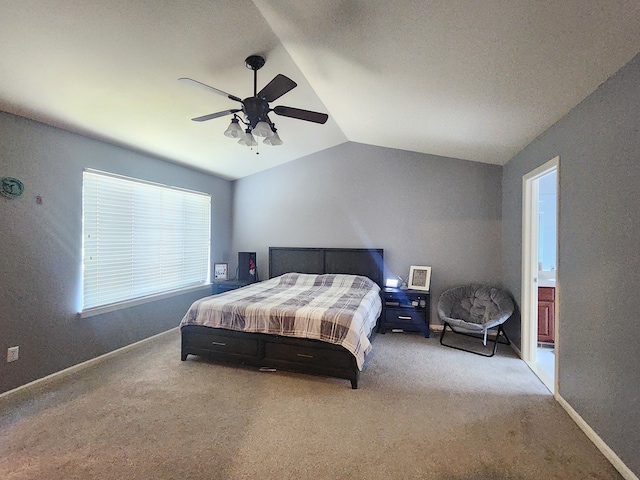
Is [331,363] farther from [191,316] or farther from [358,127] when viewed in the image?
[358,127]

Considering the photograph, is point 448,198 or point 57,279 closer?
point 57,279

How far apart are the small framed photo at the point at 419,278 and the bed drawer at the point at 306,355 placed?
6.49 feet

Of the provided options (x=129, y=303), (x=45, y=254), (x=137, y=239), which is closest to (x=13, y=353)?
(x=45, y=254)

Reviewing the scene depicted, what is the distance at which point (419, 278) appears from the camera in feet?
14.4

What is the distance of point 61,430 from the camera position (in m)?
2.07

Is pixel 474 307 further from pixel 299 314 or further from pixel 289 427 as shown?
pixel 289 427

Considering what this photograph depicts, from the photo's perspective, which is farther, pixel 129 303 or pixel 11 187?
pixel 129 303

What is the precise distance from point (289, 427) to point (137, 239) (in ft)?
9.21

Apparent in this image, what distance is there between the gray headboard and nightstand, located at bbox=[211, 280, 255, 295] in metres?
0.52

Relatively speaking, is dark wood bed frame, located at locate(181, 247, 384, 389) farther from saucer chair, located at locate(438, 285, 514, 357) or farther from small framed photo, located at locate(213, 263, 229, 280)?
small framed photo, located at locate(213, 263, 229, 280)

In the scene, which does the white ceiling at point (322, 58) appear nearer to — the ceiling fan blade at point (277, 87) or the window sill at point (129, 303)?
the ceiling fan blade at point (277, 87)

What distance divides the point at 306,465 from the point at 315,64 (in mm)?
2877

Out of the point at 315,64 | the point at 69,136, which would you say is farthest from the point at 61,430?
the point at 315,64

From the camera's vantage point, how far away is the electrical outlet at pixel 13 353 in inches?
97.8
